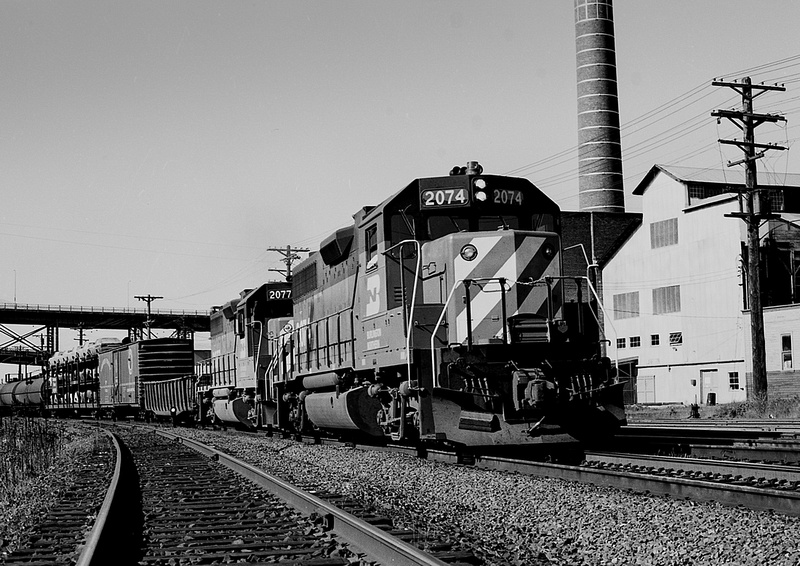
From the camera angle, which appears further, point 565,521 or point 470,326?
point 470,326

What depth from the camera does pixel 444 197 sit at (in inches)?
456

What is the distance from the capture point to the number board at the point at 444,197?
11.5m

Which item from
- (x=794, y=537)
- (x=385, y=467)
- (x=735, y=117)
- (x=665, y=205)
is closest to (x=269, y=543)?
(x=794, y=537)

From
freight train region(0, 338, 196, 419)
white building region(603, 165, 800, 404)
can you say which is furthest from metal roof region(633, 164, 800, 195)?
freight train region(0, 338, 196, 419)

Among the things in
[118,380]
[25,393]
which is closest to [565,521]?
[118,380]

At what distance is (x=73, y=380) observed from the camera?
150ft

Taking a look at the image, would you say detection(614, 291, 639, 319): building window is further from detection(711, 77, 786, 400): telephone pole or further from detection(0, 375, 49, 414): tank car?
detection(0, 375, 49, 414): tank car

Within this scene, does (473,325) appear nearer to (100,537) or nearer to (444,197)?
(444,197)

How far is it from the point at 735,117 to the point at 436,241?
19277 millimetres

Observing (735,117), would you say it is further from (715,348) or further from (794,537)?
(794,537)

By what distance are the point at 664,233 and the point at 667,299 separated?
10.5ft

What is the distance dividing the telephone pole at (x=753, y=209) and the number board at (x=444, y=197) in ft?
53.4

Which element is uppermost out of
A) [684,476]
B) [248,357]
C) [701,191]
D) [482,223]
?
[701,191]

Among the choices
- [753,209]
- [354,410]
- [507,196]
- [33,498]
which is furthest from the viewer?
[753,209]
